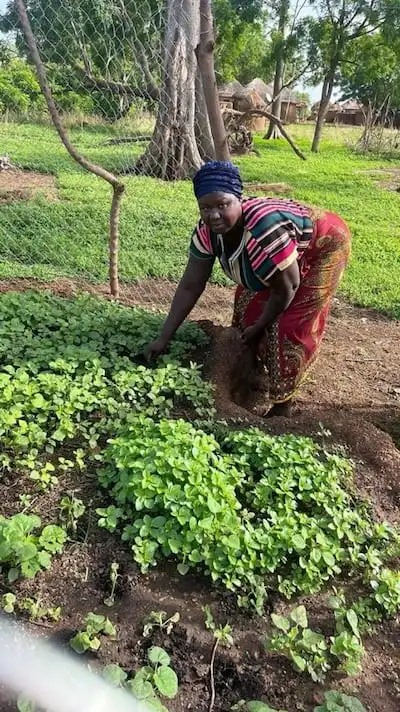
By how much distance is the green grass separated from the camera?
19.3 feet

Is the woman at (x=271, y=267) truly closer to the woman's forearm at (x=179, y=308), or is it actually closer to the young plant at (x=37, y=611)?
the woman's forearm at (x=179, y=308)

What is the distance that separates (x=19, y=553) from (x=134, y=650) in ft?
1.53

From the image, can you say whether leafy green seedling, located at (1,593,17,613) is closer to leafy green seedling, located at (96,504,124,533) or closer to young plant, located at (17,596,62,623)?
young plant, located at (17,596,62,623)

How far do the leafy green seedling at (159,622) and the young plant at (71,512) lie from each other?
46cm

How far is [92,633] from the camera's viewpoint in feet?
6.22

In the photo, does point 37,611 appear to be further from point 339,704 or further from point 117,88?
point 117,88

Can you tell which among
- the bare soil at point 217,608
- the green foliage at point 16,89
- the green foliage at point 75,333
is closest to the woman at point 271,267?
the green foliage at point 75,333

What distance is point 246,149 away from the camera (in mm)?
16797

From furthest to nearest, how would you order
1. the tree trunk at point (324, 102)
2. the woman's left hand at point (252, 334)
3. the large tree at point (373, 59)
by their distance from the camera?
the large tree at point (373, 59) < the tree trunk at point (324, 102) < the woman's left hand at point (252, 334)

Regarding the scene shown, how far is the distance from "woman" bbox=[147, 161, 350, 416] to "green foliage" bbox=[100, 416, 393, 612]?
0.90 metres

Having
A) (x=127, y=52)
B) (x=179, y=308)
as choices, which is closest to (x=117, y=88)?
(x=127, y=52)

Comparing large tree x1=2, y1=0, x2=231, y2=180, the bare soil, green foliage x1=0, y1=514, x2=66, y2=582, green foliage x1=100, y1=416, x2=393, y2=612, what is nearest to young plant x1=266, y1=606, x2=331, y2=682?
the bare soil

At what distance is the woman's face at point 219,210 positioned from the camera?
2912 mm

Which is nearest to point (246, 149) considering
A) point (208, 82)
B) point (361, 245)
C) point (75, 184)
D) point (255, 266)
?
point (75, 184)
